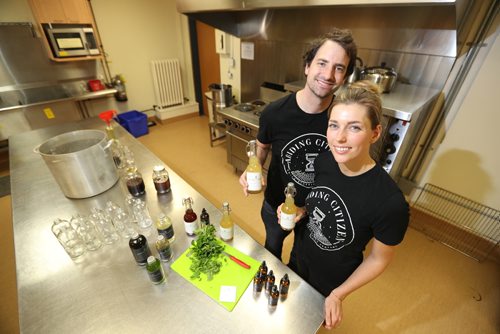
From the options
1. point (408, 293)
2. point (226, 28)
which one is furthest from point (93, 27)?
point (408, 293)

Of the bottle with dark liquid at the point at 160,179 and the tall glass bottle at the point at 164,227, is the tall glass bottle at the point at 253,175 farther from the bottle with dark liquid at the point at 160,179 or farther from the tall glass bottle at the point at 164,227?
the bottle with dark liquid at the point at 160,179

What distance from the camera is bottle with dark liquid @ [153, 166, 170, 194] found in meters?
1.18

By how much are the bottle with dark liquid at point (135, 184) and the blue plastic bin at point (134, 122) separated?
276 cm

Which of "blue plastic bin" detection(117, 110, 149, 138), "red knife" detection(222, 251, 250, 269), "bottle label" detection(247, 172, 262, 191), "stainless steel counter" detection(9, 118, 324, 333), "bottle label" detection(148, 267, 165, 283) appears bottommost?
"blue plastic bin" detection(117, 110, 149, 138)

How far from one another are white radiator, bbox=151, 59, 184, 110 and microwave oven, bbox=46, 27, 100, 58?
1.00m

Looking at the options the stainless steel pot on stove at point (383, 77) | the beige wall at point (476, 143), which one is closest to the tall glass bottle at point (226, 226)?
the stainless steel pot on stove at point (383, 77)

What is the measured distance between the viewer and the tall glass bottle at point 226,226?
3.01ft

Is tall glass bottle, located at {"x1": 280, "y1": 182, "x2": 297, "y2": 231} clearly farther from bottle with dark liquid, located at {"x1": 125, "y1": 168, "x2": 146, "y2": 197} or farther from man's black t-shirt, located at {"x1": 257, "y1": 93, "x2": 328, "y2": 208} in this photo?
bottle with dark liquid, located at {"x1": 125, "y1": 168, "x2": 146, "y2": 197}

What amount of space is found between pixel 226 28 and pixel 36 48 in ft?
7.90

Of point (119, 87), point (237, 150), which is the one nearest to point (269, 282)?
point (237, 150)

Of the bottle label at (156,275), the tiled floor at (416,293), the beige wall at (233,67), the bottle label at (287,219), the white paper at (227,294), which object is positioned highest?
the beige wall at (233,67)

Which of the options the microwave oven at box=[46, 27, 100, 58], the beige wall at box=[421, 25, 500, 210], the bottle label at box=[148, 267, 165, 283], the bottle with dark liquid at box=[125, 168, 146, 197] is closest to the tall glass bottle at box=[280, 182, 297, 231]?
the bottle label at box=[148, 267, 165, 283]

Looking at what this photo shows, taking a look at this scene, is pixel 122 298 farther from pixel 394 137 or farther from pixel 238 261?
pixel 394 137

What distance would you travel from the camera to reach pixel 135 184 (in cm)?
116
